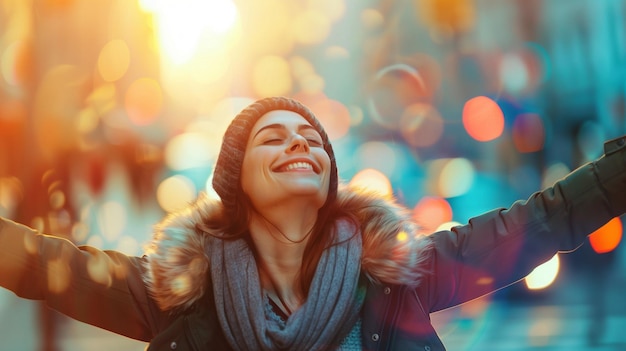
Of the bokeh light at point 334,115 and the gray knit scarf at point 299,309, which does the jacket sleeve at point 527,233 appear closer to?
the gray knit scarf at point 299,309

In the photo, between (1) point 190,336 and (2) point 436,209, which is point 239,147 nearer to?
(1) point 190,336

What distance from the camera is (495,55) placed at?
11828 millimetres

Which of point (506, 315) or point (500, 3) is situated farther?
point (500, 3)

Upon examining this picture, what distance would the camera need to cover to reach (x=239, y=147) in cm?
244

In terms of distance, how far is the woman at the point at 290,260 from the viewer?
2.18m

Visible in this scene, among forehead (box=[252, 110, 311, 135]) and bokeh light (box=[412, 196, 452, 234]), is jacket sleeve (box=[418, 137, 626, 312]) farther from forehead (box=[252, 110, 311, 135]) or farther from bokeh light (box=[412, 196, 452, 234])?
bokeh light (box=[412, 196, 452, 234])

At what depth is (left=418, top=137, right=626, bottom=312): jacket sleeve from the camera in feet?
7.56

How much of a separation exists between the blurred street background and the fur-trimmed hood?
21.4 feet

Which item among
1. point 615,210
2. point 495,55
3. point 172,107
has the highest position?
point 495,55

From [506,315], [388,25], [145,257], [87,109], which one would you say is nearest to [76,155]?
[87,109]

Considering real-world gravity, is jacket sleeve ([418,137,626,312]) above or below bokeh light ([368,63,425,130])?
below

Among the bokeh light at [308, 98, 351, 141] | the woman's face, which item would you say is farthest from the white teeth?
the bokeh light at [308, 98, 351, 141]

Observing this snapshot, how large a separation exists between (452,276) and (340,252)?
0.40m

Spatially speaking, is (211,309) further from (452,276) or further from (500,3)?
(500,3)
